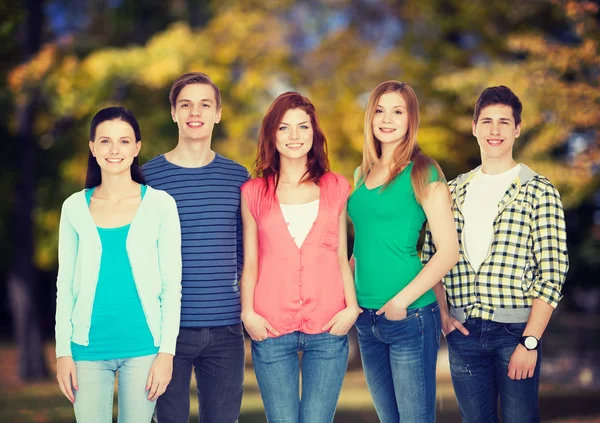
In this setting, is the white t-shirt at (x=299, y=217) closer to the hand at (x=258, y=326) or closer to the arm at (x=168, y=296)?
the hand at (x=258, y=326)

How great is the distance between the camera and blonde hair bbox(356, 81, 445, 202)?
164 inches

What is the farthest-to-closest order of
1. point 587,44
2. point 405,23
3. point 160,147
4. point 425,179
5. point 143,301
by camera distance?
point 405,23
point 160,147
point 587,44
point 425,179
point 143,301

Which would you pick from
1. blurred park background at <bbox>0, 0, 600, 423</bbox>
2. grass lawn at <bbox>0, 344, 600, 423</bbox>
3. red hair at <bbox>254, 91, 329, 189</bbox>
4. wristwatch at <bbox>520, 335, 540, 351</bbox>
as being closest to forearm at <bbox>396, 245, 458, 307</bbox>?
wristwatch at <bbox>520, 335, 540, 351</bbox>

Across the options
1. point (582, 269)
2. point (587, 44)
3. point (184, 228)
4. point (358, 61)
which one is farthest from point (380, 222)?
point (582, 269)

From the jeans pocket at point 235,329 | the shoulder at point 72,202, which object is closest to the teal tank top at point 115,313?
the shoulder at point 72,202

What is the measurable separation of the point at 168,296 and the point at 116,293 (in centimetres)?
25

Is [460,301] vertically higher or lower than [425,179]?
lower

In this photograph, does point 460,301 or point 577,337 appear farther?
point 577,337

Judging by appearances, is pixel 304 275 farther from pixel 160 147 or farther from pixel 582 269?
pixel 582 269

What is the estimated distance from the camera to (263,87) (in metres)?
15.6

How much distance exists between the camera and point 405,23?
17.1 meters

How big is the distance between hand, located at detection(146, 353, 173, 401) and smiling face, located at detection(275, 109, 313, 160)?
119 cm

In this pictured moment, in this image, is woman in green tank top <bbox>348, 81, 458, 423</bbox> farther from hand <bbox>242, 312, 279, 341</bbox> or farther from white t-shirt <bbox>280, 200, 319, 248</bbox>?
hand <bbox>242, 312, 279, 341</bbox>

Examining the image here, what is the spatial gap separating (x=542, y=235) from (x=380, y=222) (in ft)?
2.65
